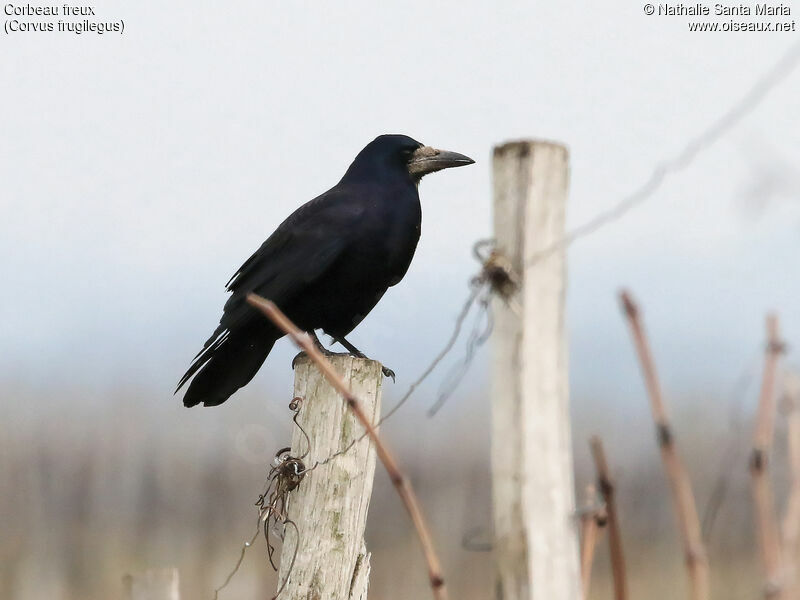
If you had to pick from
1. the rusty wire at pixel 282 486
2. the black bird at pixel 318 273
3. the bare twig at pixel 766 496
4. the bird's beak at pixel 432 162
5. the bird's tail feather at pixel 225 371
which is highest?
the bird's beak at pixel 432 162

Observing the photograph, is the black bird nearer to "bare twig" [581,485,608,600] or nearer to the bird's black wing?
the bird's black wing

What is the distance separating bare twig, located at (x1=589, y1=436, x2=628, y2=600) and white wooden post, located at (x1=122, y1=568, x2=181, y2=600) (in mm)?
Result: 1175

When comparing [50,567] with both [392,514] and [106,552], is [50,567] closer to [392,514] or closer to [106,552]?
[106,552]

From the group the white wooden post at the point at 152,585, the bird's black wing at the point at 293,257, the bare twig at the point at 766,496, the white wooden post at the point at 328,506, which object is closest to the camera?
the bare twig at the point at 766,496

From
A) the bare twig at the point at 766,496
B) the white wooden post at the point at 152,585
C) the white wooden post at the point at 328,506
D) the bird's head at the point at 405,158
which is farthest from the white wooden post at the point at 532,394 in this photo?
the bird's head at the point at 405,158

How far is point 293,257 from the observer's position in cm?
443

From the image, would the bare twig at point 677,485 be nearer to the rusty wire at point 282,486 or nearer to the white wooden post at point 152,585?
the white wooden post at point 152,585

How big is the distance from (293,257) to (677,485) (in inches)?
132

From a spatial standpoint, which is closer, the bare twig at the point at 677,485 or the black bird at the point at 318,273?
the bare twig at the point at 677,485

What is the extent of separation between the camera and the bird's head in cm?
488

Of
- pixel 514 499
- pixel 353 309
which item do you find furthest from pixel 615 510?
pixel 353 309

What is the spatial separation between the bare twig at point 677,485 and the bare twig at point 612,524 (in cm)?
18

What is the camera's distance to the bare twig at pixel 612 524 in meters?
1.42

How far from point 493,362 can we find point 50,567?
9.71 meters
